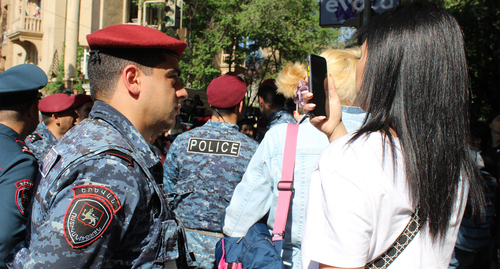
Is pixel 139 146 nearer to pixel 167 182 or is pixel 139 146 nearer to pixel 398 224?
pixel 398 224

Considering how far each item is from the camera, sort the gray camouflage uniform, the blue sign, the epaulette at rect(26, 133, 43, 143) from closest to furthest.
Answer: the gray camouflage uniform < the blue sign < the epaulette at rect(26, 133, 43, 143)

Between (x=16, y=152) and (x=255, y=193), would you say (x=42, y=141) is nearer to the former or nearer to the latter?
(x=16, y=152)

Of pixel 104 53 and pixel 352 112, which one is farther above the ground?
pixel 104 53

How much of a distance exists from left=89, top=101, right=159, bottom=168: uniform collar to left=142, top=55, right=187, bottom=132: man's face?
115mm

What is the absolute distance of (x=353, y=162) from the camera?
0.98m

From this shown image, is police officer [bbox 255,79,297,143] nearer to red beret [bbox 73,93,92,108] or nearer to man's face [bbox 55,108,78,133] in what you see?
red beret [bbox 73,93,92,108]

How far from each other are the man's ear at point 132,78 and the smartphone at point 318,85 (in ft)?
2.47

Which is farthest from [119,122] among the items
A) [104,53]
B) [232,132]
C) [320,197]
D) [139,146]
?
[232,132]

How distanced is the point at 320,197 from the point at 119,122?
3.03 ft

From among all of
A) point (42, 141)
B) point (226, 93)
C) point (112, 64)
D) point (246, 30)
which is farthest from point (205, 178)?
point (246, 30)

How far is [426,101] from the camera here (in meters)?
1.06

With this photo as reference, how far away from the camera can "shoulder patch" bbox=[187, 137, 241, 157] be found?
9.61ft

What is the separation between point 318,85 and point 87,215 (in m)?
1.02

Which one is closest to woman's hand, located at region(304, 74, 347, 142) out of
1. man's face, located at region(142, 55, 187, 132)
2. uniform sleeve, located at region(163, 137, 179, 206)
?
man's face, located at region(142, 55, 187, 132)
